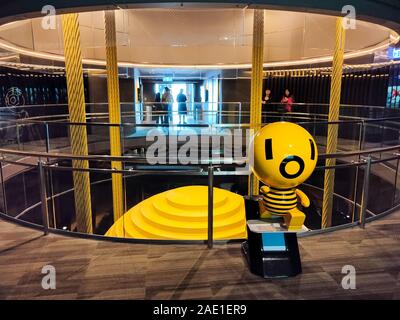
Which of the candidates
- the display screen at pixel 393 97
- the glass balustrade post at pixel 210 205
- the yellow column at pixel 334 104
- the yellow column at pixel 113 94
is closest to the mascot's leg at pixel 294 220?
the glass balustrade post at pixel 210 205

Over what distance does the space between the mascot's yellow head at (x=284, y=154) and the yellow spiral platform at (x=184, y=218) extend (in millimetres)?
2276

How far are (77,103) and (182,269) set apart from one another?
4.29m

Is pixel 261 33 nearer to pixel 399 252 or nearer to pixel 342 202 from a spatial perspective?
pixel 399 252

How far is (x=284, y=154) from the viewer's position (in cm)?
226

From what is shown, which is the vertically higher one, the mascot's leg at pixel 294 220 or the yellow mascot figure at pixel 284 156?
the yellow mascot figure at pixel 284 156

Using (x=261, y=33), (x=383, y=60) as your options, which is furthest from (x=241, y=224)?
(x=383, y=60)

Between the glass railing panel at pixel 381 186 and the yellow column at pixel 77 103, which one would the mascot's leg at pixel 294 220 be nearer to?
the yellow column at pixel 77 103

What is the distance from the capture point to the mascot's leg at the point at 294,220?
97.2 inches

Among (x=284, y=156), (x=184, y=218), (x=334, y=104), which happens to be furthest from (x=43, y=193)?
(x=334, y=104)

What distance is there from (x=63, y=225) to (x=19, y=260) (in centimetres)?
712

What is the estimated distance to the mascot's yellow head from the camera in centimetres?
226

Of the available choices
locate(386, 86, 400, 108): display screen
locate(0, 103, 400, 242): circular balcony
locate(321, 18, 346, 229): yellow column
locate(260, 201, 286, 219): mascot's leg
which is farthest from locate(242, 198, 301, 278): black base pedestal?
locate(386, 86, 400, 108): display screen

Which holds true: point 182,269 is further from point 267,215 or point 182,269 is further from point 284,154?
point 284,154
